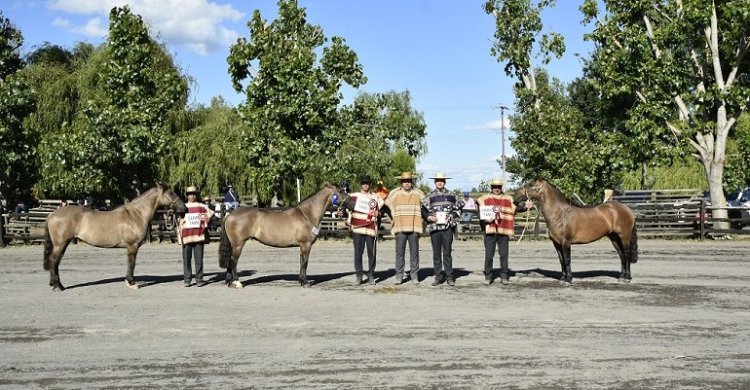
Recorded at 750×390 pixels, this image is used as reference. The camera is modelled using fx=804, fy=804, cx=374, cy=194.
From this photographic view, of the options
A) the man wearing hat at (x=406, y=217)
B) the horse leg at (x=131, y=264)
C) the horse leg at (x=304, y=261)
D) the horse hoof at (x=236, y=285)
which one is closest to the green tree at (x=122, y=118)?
the horse leg at (x=131, y=264)

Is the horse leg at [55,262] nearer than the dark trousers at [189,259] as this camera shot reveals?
Yes

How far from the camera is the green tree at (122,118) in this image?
26.7m

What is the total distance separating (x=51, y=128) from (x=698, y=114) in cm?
2509

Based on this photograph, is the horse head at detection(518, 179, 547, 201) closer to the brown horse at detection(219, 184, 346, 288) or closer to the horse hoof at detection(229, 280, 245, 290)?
the brown horse at detection(219, 184, 346, 288)

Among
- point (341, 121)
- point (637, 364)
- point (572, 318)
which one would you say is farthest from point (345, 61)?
point (637, 364)

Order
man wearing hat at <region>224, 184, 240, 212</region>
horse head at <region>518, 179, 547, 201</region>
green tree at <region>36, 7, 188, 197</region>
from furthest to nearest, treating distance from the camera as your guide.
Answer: man wearing hat at <region>224, 184, 240, 212</region> → green tree at <region>36, 7, 188, 197</region> → horse head at <region>518, 179, 547, 201</region>

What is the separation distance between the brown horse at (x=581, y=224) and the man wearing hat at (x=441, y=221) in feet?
5.34

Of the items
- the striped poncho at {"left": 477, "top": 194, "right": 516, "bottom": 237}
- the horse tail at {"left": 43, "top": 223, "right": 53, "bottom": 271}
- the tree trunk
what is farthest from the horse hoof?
the tree trunk

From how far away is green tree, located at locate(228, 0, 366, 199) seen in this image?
1041 inches

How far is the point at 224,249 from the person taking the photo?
14.6 m

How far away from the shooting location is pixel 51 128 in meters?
32.7

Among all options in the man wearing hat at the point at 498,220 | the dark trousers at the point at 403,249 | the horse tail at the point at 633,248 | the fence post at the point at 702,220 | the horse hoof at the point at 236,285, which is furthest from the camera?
the fence post at the point at 702,220

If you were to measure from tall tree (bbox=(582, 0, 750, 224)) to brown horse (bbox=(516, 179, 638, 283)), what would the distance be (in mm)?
13537

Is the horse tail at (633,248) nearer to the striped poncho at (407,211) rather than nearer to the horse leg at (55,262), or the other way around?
the striped poncho at (407,211)
